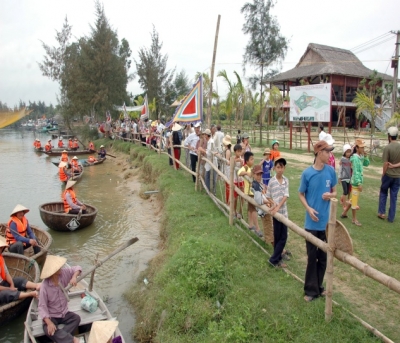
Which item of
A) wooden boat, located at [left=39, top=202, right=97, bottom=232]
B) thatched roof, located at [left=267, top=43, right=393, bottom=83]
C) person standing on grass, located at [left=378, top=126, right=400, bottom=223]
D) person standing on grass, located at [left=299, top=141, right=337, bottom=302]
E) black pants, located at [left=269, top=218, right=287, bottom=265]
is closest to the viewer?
person standing on grass, located at [left=299, top=141, right=337, bottom=302]

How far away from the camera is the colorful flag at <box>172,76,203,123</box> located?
9.96 m

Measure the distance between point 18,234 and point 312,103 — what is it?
13.7m

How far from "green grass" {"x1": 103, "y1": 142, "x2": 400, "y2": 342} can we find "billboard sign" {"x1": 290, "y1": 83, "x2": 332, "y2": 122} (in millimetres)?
9678

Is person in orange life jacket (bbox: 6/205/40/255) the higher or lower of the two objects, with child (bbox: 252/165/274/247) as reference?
lower

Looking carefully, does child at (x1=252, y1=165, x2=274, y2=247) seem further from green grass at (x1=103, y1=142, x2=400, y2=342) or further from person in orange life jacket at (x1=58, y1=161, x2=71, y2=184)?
person in orange life jacket at (x1=58, y1=161, x2=71, y2=184)

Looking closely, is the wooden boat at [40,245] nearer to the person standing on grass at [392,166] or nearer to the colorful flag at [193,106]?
the colorful flag at [193,106]

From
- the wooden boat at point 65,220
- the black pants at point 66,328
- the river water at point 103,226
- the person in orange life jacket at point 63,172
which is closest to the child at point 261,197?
the river water at point 103,226

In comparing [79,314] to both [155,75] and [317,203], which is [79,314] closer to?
[317,203]

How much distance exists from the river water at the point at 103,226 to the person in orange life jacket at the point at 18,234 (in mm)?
1218

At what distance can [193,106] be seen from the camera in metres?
10.1

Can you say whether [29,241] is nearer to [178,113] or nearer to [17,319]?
[17,319]

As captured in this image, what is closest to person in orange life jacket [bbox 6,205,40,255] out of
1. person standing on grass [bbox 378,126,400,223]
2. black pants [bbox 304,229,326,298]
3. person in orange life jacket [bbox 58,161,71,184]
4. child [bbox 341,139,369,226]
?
black pants [bbox 304,229,326,298]

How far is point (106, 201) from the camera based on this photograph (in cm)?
1352

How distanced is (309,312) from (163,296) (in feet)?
6.92
